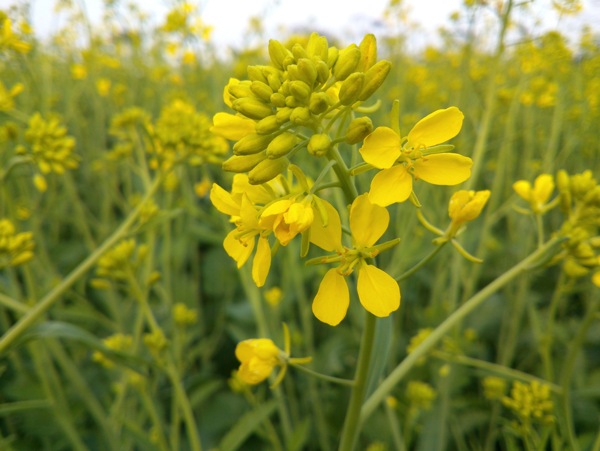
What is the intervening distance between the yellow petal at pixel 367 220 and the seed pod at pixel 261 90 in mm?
227

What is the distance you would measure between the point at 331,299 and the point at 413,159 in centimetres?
25

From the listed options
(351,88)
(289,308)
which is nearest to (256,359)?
(351,88)

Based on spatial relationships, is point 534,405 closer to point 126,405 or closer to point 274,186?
point 274,186

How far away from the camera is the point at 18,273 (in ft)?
8.59

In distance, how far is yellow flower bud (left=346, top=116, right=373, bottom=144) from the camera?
0.70 meters

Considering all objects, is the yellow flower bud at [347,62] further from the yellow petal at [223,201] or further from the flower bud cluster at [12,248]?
→ the flower bud cluster at [12,248]

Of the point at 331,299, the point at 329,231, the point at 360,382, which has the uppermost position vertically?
the point at 329,231

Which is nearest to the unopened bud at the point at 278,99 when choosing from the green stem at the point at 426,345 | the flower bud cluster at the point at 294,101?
the flower bud cluster at the point at 294,101

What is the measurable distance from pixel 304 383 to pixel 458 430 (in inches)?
25.8

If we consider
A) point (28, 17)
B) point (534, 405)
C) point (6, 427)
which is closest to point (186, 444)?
point (6, 427)

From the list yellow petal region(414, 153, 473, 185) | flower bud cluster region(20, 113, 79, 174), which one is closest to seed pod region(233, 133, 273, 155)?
yellow petal region(414, 153, 473, 185)

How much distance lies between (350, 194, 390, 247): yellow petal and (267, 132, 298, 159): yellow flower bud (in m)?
0.13

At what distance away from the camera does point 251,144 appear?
0.75 metres

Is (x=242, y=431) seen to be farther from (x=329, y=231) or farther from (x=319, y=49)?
(x=319, y=49)
